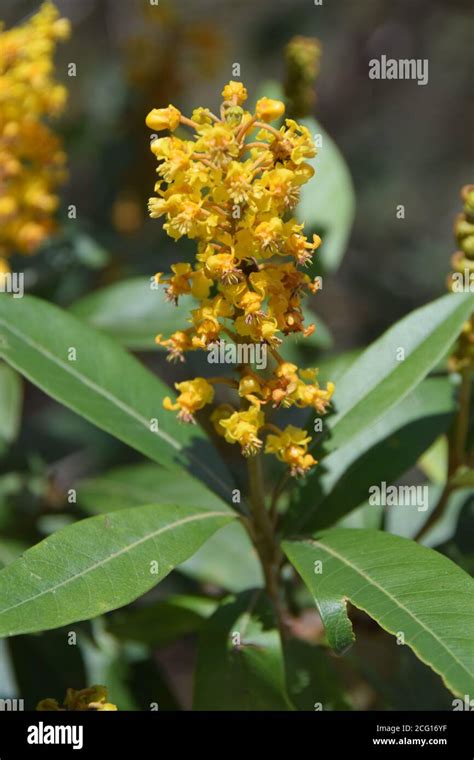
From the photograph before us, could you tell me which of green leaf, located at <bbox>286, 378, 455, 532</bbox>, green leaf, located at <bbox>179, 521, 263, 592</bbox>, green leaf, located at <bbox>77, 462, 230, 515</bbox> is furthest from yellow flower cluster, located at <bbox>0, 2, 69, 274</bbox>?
green leaf, located at <bbox>286, 378, 455, 532</bbox>

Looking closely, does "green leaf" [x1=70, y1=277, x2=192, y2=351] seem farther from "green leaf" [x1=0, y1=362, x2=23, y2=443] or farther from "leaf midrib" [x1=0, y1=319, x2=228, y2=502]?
"leaf midrib" [x1=0, y1=319, x2=228, y2=502]

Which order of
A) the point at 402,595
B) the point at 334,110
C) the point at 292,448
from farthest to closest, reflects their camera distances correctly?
the point at 334,110
the point at 292,448
the point at 402,595

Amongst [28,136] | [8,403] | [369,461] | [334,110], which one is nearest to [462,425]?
[369,461]

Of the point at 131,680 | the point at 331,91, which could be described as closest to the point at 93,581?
the point at 131,680

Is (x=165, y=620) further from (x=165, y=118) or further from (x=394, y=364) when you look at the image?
(x=165, y=118)

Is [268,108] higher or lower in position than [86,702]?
higher

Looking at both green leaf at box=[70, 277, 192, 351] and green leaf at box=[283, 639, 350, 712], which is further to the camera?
green leaf at box=[70, 277, 192, 351]

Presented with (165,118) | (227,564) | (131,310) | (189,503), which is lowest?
(227,564)
